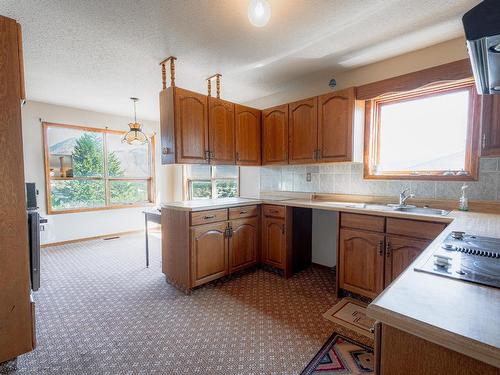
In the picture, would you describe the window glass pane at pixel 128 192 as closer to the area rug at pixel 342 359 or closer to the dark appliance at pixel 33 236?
the dark appliance at pixel 33 236

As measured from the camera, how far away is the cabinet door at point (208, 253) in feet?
8.19

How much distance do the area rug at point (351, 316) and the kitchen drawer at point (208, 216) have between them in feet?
4.40

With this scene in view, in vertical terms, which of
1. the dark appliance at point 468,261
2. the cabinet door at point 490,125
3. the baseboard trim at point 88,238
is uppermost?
the cabinet door at point 490,125

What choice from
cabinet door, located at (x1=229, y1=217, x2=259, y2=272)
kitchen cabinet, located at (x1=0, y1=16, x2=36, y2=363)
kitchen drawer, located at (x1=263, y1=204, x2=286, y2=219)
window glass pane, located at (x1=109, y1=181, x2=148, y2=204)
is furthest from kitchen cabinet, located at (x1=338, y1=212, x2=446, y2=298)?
window glass pane, located at (x1=109, y1=181, x2=148, y2=204)

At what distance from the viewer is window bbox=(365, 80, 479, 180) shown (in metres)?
2.25

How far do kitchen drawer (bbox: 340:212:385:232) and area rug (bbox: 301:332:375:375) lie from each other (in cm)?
90

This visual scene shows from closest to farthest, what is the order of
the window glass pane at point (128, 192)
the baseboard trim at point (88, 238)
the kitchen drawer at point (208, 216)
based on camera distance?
the kitchen drawer at point (208, 216)
the baseboard trim at point (88, 238)
the window glass pane at point (128, 192)

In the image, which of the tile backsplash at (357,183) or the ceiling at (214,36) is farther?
the tile backsplash at (357,183)

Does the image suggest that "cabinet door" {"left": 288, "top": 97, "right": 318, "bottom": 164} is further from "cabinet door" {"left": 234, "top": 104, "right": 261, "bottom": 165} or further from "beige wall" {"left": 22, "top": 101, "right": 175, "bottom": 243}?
"beige wall" {"left": 22, "top": 101, "right": 175, "bottom": 243}

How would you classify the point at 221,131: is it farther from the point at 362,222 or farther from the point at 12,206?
the point at 12,206

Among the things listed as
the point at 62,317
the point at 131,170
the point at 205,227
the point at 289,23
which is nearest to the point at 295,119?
the point at 289,23

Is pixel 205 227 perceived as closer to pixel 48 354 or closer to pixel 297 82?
pixel 48 354

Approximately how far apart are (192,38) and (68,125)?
3.44m

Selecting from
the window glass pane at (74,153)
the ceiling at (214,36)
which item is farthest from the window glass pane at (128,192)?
the ceiling at (214,36)
